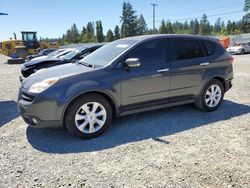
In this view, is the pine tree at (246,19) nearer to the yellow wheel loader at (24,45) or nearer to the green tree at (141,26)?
the green tree at (141,26)

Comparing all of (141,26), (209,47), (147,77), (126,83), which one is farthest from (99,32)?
(126,83)

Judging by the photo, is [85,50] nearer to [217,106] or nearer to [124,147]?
[217,106]

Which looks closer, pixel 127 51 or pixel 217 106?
pixel 127 51

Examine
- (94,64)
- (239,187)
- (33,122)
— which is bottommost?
(239,187)

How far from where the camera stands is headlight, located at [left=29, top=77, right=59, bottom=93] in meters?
4.05

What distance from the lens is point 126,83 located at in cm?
450

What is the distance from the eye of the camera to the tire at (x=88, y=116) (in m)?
4.14

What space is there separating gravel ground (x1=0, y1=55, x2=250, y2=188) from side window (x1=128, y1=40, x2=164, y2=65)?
1210mm

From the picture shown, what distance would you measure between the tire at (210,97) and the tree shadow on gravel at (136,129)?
5.5 inches

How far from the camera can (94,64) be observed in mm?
4746

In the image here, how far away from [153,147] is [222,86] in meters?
2.73

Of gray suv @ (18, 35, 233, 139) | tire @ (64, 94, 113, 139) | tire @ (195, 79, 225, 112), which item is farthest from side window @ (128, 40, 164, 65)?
tire @ (195, 79, 225, 112)

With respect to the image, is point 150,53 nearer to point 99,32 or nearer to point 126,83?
point 126,83

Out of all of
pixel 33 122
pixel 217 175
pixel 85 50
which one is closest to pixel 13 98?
pixel 85 50
